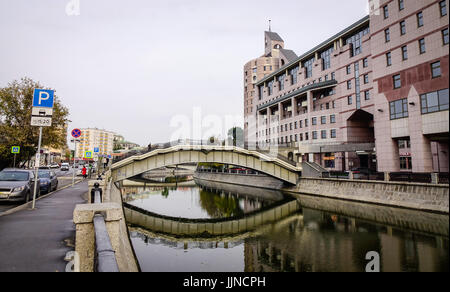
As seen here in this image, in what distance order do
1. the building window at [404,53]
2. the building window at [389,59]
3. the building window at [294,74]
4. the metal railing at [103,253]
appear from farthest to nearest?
the building window at [294,74] → the building window at [389,59] → the building window at [404,53] → the metal railing at [103,253]

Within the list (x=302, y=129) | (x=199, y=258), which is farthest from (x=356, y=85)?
(x=199, y=258)

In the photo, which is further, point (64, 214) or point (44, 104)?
point (44, 104)

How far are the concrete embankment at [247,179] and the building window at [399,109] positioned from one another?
1770 cm

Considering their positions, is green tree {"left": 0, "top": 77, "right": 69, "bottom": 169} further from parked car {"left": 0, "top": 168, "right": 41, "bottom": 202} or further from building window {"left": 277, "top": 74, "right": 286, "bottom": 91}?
building window {"left": 277, "top": 74, "right": 286, "bottom": 91}

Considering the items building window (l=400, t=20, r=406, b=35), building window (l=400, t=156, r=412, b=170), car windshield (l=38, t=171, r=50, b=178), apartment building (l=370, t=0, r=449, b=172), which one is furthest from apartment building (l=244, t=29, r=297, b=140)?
car windshield (l=38, t=171, r=50, b=178)

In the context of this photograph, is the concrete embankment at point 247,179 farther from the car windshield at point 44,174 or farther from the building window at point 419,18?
the car windshield at point 44,174

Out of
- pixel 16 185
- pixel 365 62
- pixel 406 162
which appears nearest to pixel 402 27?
pixel 365 62

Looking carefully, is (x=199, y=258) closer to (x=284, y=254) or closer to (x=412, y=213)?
(x=284, y=254)

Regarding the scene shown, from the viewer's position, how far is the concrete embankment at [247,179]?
39938 mm

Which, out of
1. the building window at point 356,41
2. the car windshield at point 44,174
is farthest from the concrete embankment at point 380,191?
the building window at point 356,41

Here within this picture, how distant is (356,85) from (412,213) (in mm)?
31657

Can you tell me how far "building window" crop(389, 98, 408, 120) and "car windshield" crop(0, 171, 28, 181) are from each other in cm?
2842

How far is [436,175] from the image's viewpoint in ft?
58.8

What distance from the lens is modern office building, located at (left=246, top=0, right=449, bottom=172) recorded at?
646 inches
